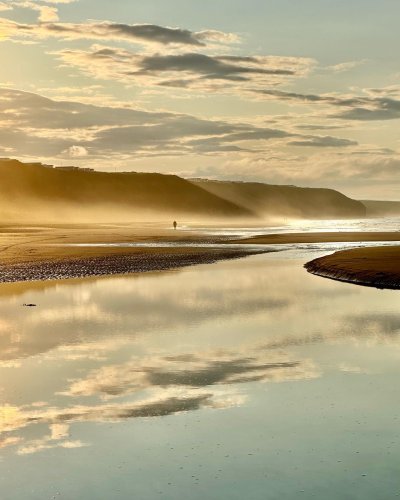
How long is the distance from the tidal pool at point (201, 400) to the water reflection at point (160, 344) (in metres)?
0.08

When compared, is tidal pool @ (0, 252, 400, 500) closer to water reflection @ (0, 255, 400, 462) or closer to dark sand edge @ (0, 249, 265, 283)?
water reflection @ (0, 255, 400, 462)

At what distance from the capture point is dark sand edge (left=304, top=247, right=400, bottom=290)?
→ 4394cm

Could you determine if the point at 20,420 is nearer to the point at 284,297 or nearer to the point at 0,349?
the point at 0,349

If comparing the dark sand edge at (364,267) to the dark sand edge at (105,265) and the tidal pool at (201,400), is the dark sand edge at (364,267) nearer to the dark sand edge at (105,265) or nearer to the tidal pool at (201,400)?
the tidal pool at (201,400)

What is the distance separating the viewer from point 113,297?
130 feet

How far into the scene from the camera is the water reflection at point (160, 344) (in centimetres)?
1816

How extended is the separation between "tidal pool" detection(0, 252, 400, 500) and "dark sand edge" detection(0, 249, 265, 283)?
16.3 meters

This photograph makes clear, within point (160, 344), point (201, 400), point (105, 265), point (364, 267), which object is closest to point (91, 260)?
point (105, 265)

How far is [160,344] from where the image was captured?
2620 centimetres

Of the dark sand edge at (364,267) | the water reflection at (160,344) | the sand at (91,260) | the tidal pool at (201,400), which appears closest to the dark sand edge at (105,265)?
the sand at (91,260)

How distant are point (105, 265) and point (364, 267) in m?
20.8

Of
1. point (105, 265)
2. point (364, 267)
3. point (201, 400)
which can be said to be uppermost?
point (364, 267)

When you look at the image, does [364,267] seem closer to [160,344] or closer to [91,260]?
[160,344]

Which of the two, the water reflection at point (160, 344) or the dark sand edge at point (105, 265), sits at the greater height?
the dark sand edge at point (105, 265)
